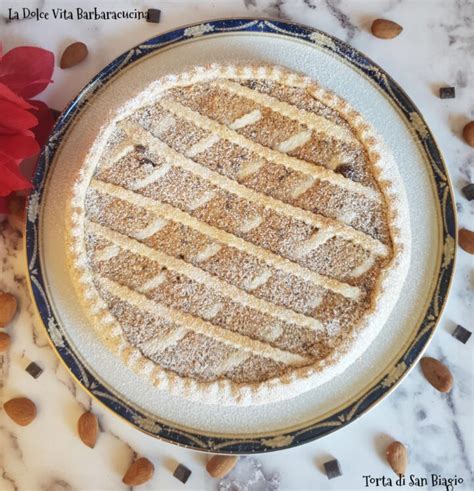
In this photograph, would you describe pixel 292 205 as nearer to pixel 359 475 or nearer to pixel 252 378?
pixel 252 378

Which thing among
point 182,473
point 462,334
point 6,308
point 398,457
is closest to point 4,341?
point 6,308

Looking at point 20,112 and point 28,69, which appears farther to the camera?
point 28,69

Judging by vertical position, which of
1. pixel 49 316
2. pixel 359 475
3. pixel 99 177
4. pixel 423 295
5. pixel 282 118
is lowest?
pixel 359 475

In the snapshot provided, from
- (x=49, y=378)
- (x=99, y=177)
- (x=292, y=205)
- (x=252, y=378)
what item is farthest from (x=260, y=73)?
(x=49, y=378)

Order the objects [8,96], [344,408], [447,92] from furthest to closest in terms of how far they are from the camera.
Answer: [447,92] → [344,408] → [8,96]

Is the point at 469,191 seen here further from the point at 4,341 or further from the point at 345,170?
the point at 4,341

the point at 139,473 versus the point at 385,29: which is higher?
the point at 385,29
